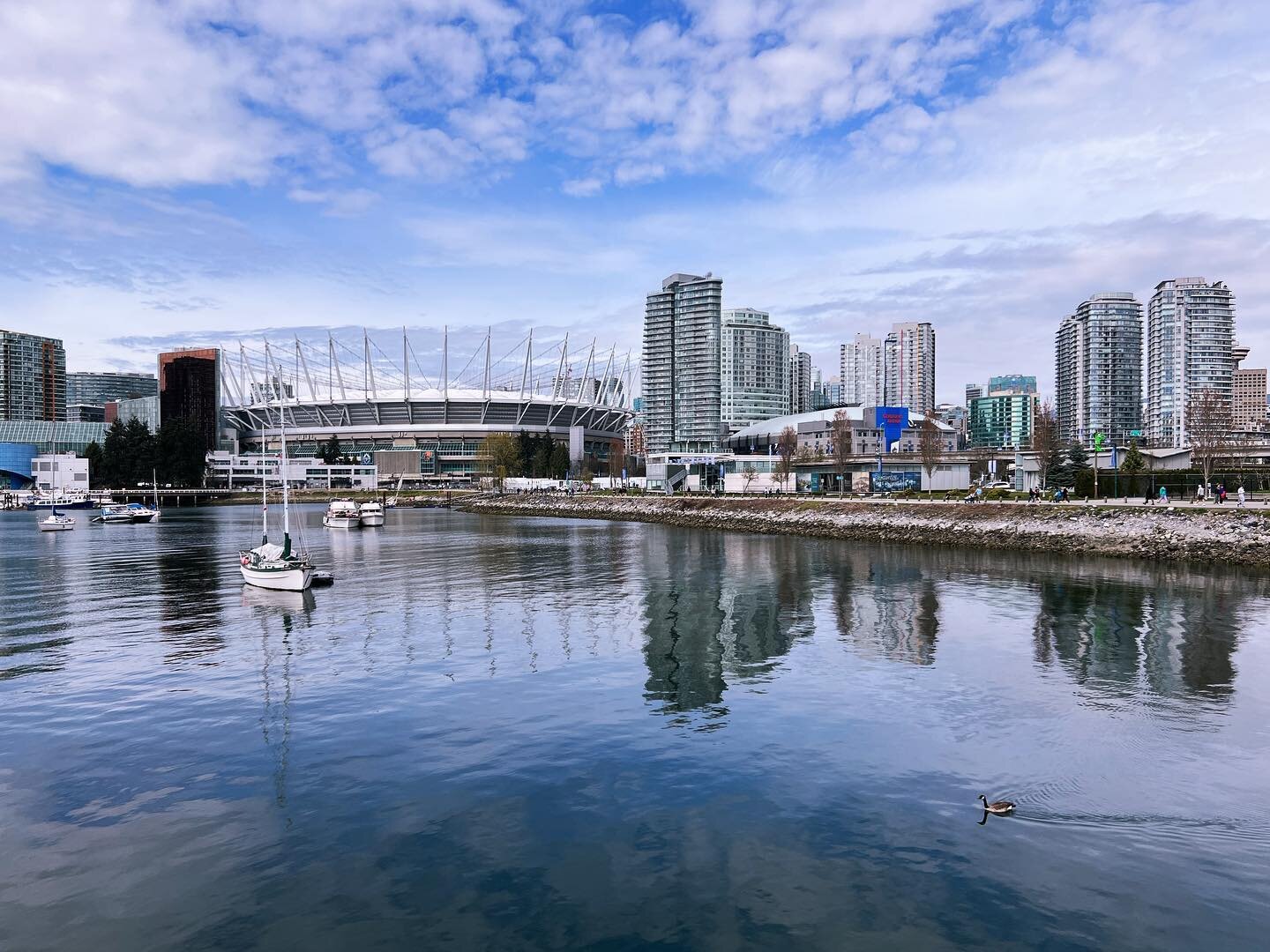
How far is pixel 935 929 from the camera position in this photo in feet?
35.0

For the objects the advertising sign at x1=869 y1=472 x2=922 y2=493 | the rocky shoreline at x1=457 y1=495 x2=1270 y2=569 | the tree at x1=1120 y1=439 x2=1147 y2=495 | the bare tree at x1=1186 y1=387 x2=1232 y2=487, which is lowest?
the rocky shoreline at x1=457 y1=495 x2=1270 y2=569

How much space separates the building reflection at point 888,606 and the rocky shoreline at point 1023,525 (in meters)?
11.5

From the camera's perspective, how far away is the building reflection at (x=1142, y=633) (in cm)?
2272

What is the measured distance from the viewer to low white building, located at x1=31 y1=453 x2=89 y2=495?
632ft

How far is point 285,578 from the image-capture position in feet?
141

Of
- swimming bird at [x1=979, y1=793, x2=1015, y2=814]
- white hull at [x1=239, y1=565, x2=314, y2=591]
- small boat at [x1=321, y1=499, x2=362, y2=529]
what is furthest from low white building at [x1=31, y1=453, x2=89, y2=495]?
swimming bird at [x1=979, y1=793, x2=1015, y2=814]

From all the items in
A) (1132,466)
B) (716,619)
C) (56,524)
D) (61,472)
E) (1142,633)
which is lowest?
(716,619)

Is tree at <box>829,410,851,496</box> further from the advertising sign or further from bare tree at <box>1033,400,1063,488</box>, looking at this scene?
bare tree at <box>1033,400,1063,488</box>

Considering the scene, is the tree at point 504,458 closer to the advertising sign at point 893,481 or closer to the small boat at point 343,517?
the small boat at point 343,517

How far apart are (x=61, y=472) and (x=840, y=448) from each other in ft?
631

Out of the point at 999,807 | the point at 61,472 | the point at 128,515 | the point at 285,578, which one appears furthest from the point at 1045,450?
the point at 61,472

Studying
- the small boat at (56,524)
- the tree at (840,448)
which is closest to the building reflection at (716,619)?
the tree at (840,448)

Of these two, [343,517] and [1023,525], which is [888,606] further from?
[343,517]

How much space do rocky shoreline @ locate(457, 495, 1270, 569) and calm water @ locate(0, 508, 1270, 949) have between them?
1809 centimetres
